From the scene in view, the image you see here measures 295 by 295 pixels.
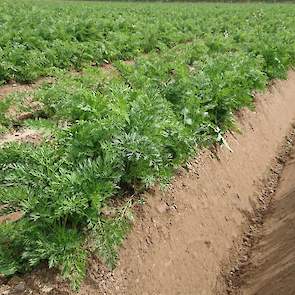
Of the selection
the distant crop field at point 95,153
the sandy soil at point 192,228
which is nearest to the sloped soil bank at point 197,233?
the sandy soil at point 192,228

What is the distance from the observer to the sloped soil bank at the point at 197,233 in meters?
4.04

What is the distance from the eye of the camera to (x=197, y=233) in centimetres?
527

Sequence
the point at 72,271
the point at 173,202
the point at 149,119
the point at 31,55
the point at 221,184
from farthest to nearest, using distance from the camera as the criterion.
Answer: the point at 31,55, the point at 221,184, the point at 173,202, the point at 149,119, the point at 72,271

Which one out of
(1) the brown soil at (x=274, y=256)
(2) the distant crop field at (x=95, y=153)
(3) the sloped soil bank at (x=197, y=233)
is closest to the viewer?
(2) the distant crop field at (x=95, y=153)

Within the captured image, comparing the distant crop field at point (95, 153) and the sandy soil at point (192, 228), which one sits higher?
the distant crop field at point (95, 153)

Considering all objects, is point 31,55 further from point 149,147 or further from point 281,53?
point 281,53

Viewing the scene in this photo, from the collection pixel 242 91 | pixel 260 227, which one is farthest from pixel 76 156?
pixel 242 91

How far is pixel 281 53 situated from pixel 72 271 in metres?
10.2

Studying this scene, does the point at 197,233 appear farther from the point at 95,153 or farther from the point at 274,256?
the point at 95,153

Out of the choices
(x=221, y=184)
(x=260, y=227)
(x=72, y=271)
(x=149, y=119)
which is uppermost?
(x=149, y=119)

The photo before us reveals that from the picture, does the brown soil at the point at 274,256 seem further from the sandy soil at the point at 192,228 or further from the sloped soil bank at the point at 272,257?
the sandy soil at the point at 192,228

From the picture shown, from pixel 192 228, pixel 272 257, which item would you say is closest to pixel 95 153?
pixel 192 228

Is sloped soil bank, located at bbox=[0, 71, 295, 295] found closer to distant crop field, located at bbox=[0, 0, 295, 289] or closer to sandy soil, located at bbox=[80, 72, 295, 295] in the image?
sandy soil, located at bbox=[80, 72, 295, 295]

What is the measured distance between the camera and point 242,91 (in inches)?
314
